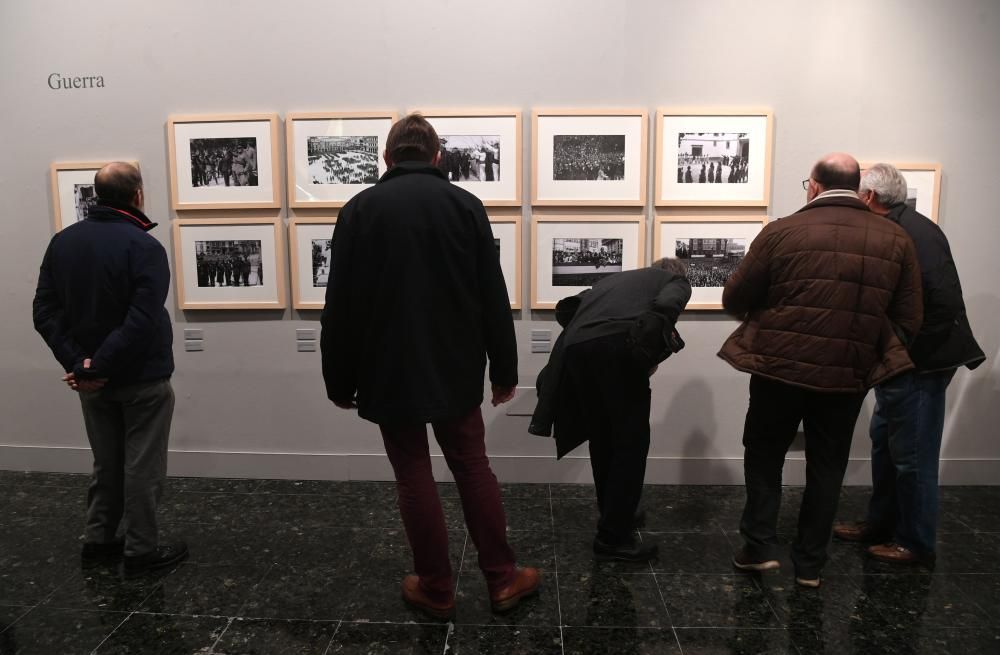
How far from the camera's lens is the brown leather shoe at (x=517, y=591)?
249 centimetres

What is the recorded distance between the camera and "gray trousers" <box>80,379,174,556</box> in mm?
2768

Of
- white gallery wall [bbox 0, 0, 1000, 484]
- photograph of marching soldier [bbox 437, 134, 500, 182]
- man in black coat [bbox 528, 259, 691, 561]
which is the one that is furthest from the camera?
photograph of marching soldier [bbox 437, 134, 500, 182]

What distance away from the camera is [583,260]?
12.4 ft

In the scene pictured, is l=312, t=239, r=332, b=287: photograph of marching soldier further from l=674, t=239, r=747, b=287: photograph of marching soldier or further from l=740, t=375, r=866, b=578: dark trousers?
l=740, t=375, r=866, b=578: dark trousers

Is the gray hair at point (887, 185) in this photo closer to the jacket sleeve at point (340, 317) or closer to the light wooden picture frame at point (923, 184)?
the light wooden picture frame at point (923, 184)

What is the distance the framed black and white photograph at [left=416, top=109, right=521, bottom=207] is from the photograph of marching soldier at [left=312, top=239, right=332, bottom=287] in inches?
33.8

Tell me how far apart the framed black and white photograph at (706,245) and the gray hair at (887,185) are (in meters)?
0.88

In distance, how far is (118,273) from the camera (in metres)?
2.66

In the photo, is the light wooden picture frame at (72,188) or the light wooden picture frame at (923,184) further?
the light wooden picture frame at (72,188)

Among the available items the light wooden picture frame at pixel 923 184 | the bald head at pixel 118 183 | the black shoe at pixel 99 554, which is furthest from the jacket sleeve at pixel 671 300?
the black shoe at pixel 99 554

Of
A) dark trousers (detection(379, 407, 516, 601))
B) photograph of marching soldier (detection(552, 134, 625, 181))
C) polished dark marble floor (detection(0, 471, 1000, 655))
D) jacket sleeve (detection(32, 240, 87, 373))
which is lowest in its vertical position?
polished dark marble floor (detection(0, 471, 1000, 655))

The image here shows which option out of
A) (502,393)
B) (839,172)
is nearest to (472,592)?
(502,393)

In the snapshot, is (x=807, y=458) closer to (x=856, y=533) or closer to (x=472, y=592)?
(x=856, y=533)

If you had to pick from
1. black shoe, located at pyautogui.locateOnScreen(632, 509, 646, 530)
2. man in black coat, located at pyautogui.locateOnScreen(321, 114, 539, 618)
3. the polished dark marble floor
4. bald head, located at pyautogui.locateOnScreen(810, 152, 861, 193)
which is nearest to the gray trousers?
the polished dark marble floor
